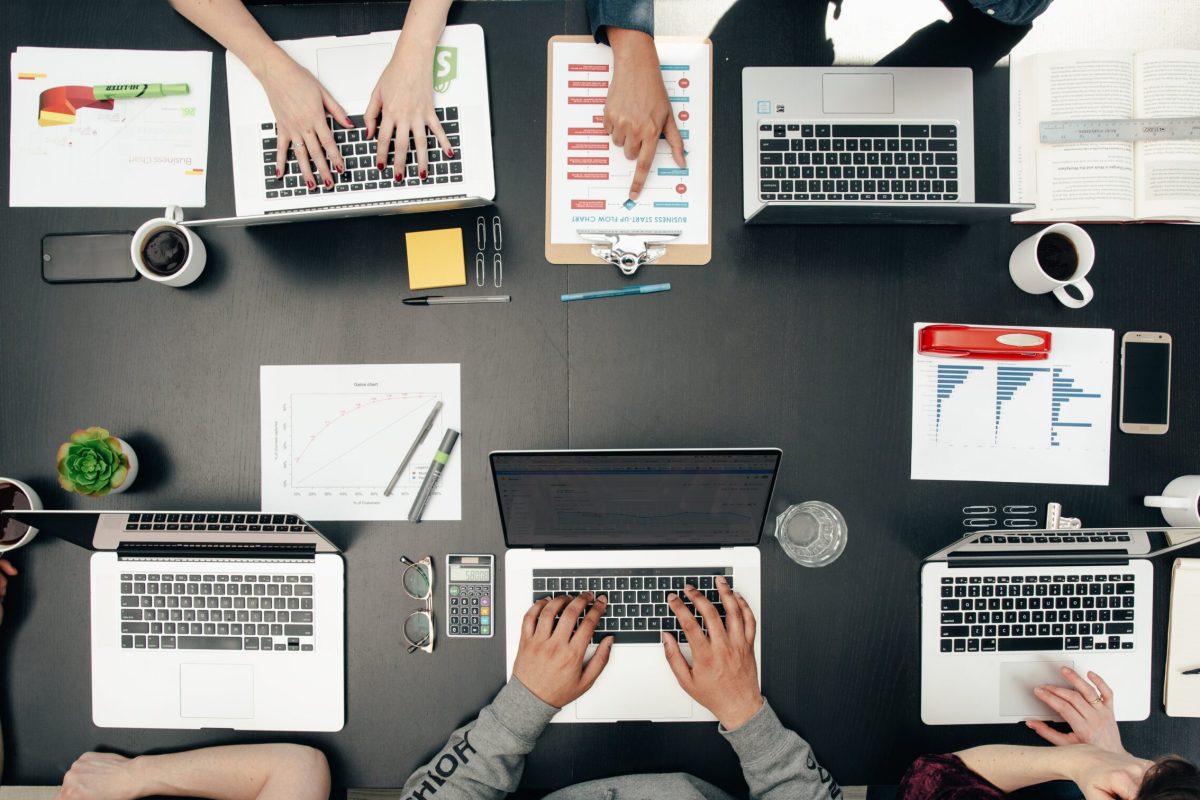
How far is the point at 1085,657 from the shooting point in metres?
1.27

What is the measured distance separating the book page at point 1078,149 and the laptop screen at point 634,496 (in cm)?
76

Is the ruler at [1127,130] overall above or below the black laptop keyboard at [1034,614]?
above

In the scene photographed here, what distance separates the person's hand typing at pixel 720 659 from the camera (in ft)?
3.97

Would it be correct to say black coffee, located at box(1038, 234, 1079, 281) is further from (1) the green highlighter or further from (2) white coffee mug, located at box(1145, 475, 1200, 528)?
(1) the green highlighter

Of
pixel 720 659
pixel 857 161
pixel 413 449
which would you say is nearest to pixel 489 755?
pixel 720 659

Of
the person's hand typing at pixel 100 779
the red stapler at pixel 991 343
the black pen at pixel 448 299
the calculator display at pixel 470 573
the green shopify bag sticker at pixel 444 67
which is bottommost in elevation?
the person's hand typing at pixel 100 779

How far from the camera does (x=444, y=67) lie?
1.28 meters

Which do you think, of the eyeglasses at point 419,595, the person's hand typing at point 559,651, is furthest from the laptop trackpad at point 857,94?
the eyeglasses at point 419,595

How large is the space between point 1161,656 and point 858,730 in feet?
1.92

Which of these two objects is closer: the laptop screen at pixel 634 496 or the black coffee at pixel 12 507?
the laptop screen at pixel 634 496

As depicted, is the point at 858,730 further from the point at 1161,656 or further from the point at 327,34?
the point at 327,34

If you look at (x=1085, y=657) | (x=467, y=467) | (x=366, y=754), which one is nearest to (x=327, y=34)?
(x=467, y=467)

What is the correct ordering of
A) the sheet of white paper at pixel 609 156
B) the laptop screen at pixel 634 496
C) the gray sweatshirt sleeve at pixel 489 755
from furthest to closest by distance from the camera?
the sheet of white paper at pixel 609 156 < the gray sweatshirt sleeve at pixel 489 755 < the laptop screen at pixel 634 496

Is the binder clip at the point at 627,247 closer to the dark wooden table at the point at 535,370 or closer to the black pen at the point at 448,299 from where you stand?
the dark wooden table at the point at 535,370
